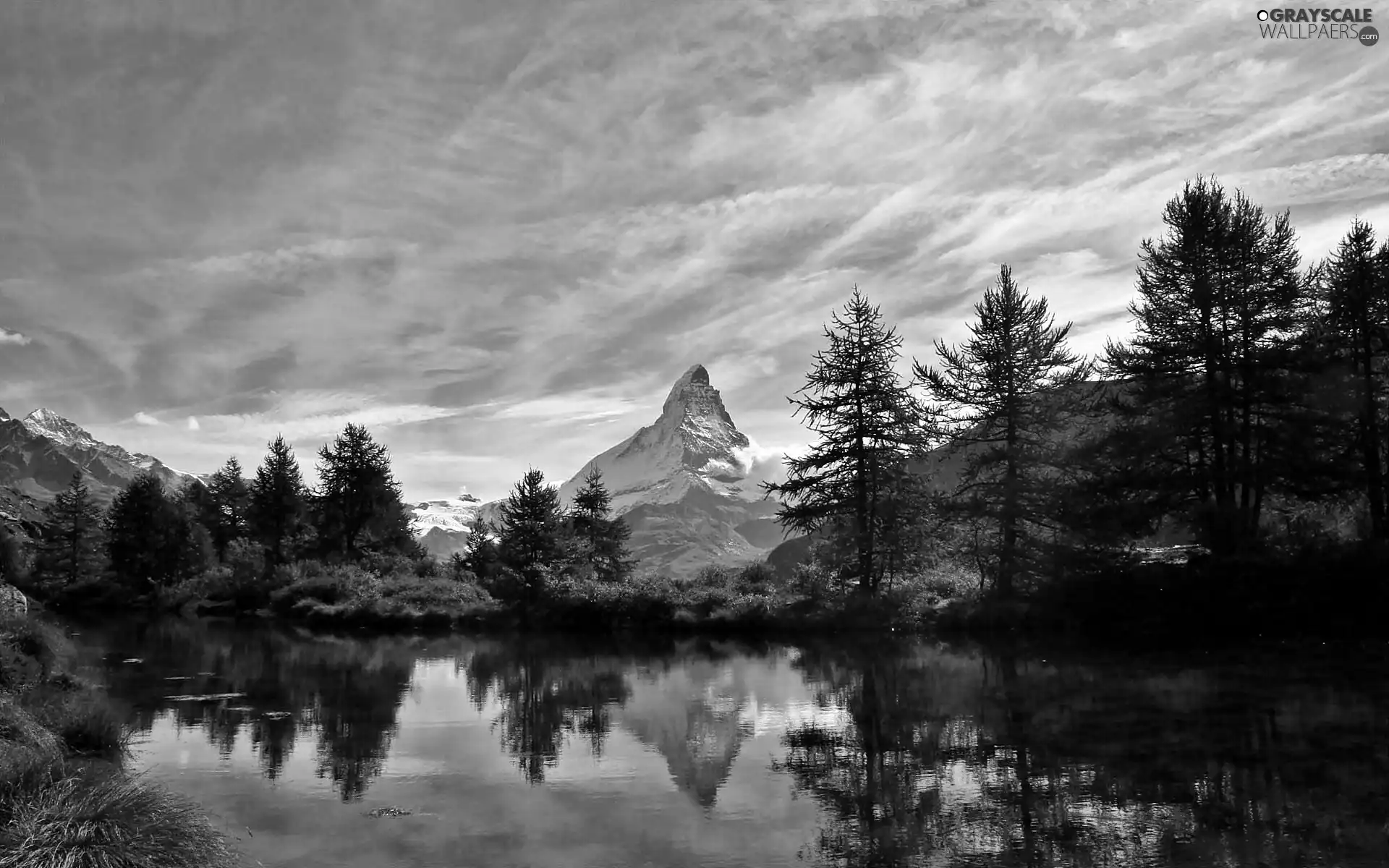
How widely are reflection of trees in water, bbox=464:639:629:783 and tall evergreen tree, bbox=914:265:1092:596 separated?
14.2m

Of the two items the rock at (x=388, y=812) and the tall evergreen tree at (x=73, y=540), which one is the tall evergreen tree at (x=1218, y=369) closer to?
the rock at (x=388, y=812)

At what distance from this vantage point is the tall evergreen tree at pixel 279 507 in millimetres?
65562

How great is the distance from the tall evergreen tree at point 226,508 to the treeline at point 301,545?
0.59 ft

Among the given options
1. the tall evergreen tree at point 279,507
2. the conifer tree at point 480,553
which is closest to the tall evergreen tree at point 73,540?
the tall evergreen tree at point 279,507

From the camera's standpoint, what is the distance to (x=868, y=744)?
1373 centimetres

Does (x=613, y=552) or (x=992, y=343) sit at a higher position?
(x=992, y=343)

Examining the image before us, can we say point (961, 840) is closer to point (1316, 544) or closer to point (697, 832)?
point (697, 832)

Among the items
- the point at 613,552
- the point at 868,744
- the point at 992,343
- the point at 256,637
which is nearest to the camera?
the point at 868,744

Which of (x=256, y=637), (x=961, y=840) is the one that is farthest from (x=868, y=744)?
(x=256, y=637)

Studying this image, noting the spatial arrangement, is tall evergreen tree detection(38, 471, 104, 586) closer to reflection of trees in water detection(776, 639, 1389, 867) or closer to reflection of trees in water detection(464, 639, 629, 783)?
reflection of trees in water detection(464, 639, 629, 783)

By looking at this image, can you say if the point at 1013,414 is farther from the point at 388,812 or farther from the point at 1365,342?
the point at 388,812

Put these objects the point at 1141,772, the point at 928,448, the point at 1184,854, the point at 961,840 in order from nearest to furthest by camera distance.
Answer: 1. the point at 1184,854
2. the point at 961,840
3. the point at 1141,772
4. the point at 928,448

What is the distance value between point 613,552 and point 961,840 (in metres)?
46.0

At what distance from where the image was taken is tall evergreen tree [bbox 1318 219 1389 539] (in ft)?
90.2
